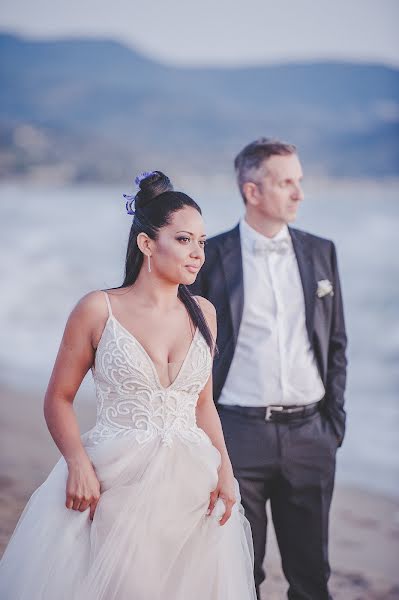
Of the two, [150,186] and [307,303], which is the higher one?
[150,186]

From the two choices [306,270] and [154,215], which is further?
[306,270]

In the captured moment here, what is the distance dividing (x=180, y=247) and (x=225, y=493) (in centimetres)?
61

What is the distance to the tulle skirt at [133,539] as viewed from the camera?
196cm

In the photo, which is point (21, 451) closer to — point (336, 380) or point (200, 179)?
point (336, 380)

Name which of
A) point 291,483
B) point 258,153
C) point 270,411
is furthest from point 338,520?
point 258,153

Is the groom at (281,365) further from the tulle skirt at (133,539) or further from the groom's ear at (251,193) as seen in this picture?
the tulle skirt at (133,539)

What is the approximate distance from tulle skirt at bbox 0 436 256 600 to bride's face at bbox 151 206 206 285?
0.42m

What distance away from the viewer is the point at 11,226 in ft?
47.6

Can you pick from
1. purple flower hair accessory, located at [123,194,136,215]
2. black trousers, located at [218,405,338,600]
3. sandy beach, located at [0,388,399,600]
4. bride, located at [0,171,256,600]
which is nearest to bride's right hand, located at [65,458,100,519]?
bride, located at [0,171,256,600]

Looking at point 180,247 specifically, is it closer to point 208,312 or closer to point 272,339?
point 208,312

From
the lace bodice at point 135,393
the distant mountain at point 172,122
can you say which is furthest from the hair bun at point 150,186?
the distant mountain at point 172,122

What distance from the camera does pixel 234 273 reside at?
115 inches

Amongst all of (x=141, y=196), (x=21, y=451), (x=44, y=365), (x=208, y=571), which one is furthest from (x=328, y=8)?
(x=208, y=571)

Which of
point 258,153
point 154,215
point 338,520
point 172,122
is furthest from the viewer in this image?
point 172,122
